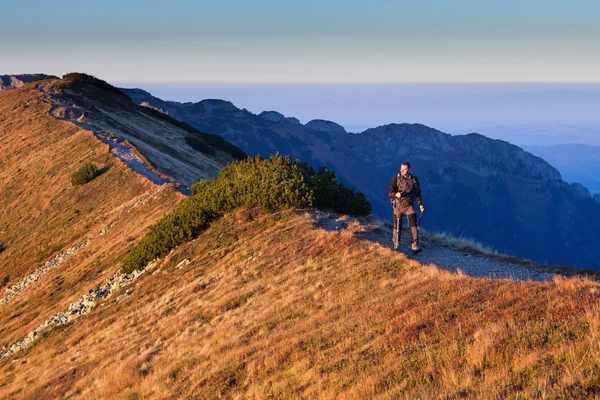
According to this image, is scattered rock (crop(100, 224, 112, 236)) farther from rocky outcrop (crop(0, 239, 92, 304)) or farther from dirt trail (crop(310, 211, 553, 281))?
dirt trail (crop(310, 211, 553, 281))

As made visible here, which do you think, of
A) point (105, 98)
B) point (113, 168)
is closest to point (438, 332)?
point (113, 168)

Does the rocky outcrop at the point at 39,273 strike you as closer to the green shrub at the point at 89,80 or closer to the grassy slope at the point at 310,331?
the grassy slope at the point at 310,331

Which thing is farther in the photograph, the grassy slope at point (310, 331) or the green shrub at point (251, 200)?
the green shrub at point (251, 200)

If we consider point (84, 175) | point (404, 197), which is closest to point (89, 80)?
point (84, 175)

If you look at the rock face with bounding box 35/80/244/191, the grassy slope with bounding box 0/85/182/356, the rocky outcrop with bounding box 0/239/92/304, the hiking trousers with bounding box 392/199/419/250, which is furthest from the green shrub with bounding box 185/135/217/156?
the hiking trousers with bounding box 392/199/419/250

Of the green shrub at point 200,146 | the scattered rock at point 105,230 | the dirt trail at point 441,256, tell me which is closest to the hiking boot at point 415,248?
the dirt trail at point 441,256

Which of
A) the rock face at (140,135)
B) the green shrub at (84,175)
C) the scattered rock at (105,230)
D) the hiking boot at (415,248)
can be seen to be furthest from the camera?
the rock face at (140,135)

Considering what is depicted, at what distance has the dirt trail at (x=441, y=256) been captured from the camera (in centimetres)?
1407

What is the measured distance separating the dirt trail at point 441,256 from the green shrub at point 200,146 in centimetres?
3943

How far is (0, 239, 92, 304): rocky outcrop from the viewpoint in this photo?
2590 centimetres

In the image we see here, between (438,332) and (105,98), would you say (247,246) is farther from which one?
(105,98)

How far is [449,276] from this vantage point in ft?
39.2

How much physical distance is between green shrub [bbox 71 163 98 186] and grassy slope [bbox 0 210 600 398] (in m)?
18.4

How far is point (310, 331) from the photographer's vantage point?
11.2 meters
